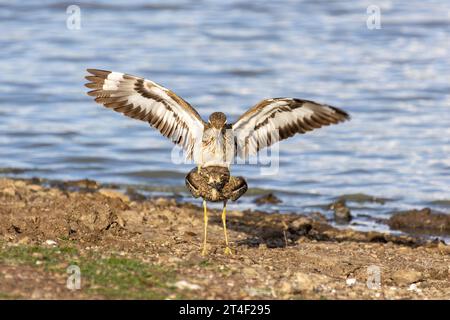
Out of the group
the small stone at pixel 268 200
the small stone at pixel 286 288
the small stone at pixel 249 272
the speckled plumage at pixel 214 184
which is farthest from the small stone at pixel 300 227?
the small stone at pixel 286 288

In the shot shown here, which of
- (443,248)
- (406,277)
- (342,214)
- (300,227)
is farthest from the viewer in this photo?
(342,214)

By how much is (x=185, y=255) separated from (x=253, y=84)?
11.2 metres

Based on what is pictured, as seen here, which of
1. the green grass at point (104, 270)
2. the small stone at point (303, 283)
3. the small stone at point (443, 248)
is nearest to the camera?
the green grass at point (104, 270)

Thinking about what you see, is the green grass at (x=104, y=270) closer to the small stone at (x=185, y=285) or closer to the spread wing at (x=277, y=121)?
the small stone at (x=185, y=285)

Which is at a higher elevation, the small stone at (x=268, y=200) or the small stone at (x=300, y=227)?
the small stone at (x=300, y=227)

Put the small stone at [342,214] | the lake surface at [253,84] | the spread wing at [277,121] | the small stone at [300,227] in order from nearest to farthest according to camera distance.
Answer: the spread wing at [277,121] → the small stone at [300,227] → the small stone at [342,214] → the lake surface at [253,84]

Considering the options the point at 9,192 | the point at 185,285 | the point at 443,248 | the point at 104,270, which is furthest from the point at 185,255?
the point at 9,192

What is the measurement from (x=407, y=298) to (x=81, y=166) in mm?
9037

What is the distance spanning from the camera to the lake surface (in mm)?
15117

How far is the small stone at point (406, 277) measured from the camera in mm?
8617

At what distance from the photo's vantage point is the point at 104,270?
7629 millimetres

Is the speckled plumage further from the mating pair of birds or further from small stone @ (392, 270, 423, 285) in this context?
small stone @ (392, 270, 423, 285)

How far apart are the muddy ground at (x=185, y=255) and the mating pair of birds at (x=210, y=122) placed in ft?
2.50

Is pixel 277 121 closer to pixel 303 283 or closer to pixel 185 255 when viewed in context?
pixel 185 255
